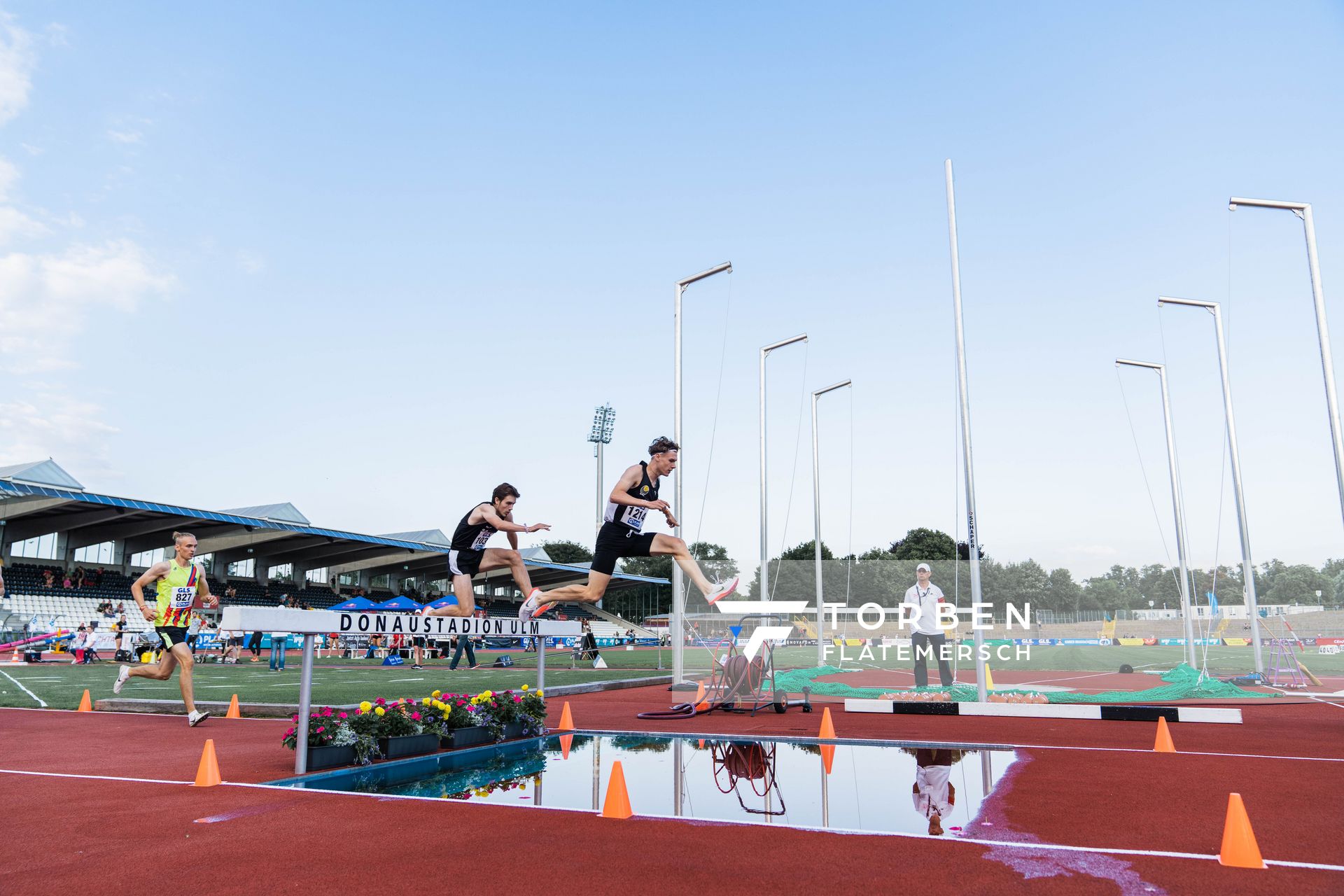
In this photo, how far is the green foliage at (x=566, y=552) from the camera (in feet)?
461

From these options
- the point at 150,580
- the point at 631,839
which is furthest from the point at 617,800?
the point at 150,580

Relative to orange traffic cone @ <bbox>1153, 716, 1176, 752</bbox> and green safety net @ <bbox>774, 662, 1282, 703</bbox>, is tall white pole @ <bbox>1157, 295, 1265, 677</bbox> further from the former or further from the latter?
orange traffic cone @ <bbox>1153, 716, 1176, 752</bbox>

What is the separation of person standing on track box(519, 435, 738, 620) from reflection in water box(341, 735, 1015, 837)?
164 centimetres

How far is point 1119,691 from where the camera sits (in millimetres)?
16188

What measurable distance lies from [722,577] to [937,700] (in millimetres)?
4742

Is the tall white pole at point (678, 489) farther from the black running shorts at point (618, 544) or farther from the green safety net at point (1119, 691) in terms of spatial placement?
the black running shorts at point (618, 544)

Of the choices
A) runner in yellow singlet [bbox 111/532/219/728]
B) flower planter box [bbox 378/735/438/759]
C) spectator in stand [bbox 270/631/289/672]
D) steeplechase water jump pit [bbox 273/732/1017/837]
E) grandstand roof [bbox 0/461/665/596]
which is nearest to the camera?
steeplechase water jump pit [bbox 273/732/1017/837]

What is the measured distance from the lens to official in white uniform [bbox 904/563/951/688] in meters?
16.4

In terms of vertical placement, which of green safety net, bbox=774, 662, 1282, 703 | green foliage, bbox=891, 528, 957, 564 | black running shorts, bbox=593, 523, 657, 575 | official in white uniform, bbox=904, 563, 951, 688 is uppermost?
green foliage, bbox=891, 528, 957, 564

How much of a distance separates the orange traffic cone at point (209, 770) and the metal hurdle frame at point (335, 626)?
0.70m

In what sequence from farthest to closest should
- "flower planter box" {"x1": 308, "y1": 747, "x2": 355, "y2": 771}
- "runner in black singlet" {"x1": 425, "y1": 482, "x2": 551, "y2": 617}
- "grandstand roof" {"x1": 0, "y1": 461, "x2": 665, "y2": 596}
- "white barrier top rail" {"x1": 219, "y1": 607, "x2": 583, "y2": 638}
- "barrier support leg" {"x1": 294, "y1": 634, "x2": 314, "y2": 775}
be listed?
"grandstand roof" {"x1": 0, "y1": 461, "x2": 665, "y2": 596}, "runner in black singlet" {"x1": 425, "y1": 482, "x2": 551, "y2": 617}, "flower planter box" {"x1": 308, "y1": 747, "x2": 355, "y2": 771}, "barrier support leg" {"x1": 294, "y1": 634, "x2": 314, "y2": 775}, "white barrier top rail" {"x1": 219, "y1": 607, "x2": 583, "y2": 638}

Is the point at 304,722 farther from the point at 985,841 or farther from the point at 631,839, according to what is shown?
the point at 985,841

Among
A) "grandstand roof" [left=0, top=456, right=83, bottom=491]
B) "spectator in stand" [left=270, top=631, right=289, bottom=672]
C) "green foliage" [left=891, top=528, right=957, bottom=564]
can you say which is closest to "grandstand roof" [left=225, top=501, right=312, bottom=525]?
"grandstand roof" [left=0, top=456, right=83, bottom=491]

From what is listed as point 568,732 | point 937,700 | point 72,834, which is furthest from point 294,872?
point 937,700
